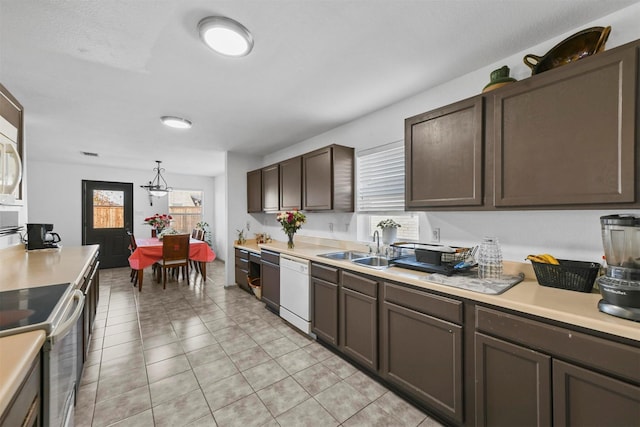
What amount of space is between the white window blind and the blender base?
162 cm

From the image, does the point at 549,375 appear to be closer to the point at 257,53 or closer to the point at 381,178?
the point at 381,178

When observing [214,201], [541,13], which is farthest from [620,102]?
[214,201]

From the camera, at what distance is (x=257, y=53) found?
182 centimetres

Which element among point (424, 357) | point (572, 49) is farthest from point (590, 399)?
point (572, 49)

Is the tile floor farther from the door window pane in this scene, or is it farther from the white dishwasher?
→ the door window pane

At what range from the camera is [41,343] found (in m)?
0.88

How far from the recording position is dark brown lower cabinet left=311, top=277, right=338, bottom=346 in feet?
7.80

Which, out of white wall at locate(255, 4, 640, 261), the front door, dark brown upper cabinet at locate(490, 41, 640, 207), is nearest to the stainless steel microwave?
white wall at locate(255, 4, 640, 261)

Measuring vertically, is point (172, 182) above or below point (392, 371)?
above

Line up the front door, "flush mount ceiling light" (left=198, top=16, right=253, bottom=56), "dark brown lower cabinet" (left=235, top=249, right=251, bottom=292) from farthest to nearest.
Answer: the front door → "dark brown lower cabinet" (left=235, top=249, right=251, bottom=292) → "flush mount ceiling light" (left=198, top=16, right=253, bottom=56)

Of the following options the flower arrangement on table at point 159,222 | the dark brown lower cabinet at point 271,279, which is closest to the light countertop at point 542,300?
the dark brown lower cabinet at point 271,279

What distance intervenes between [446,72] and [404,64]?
1.31ft

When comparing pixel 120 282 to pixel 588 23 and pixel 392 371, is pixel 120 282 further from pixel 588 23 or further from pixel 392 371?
pixel 588 23

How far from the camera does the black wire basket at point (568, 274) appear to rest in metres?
1.39
